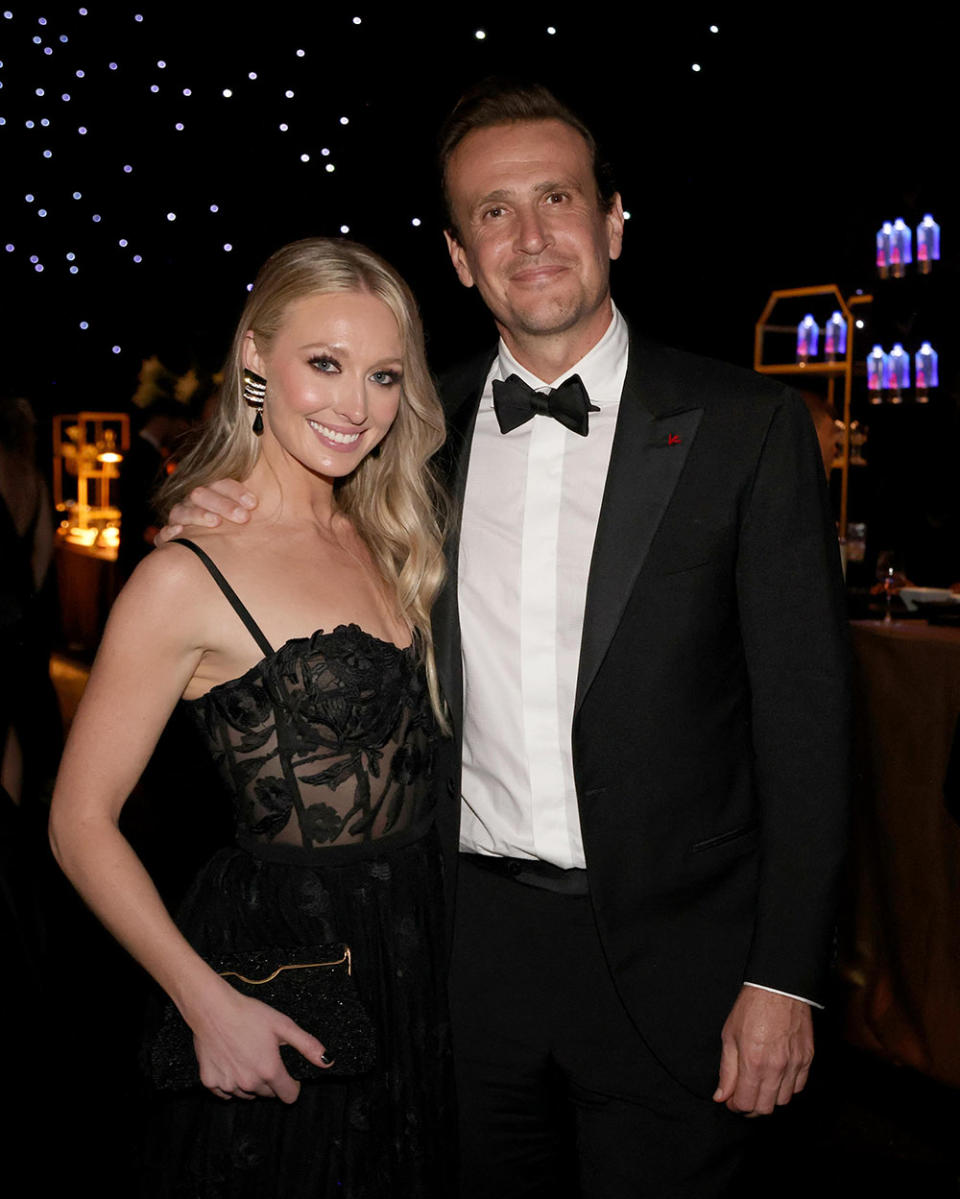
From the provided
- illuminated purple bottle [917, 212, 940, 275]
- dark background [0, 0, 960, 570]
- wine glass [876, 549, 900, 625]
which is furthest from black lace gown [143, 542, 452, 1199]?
illuminated purple bottle [917, 212, 940, 275]

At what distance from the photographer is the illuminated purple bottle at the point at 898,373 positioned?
19.5ft

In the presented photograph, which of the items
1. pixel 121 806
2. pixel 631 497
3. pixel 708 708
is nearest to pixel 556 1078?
pixel 708 708

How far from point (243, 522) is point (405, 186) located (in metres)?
5.12

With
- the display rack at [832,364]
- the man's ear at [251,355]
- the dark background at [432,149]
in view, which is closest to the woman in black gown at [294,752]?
the man's ear at [251,355]

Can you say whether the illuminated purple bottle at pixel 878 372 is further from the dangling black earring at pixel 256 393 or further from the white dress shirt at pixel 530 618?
the dangling black earring at pixel 256 393

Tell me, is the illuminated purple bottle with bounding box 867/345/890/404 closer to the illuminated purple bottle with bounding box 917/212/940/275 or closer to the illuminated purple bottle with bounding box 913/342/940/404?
the illuminated purple bottle with bounding box 913/342/940/404

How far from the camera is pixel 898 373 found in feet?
19.6

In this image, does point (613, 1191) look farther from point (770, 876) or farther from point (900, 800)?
point (900, 800)

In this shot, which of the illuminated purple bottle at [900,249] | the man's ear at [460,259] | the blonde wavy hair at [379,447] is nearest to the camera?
the blonde wavy hair at [379,447]

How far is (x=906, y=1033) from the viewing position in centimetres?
331

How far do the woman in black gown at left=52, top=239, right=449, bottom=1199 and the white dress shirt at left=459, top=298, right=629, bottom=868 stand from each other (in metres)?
0.10

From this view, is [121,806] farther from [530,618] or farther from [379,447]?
[379,447]

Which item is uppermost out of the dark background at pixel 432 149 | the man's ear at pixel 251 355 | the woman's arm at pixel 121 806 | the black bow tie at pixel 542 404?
the dark background at pixel 432 149

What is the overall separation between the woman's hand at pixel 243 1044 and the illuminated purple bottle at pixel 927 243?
17.4ft
